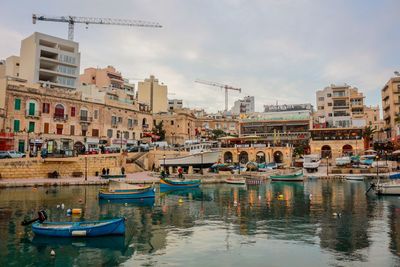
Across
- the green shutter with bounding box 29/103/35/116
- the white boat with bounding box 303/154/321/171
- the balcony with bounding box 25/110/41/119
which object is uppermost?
the green shutter with bounding box 29/103/35/116

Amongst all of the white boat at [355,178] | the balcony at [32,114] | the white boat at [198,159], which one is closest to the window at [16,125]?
the balcony at [32,114]

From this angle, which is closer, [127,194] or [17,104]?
[127,194]

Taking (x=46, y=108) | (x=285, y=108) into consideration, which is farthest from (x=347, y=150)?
(x=46, y=108)

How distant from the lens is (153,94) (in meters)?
103

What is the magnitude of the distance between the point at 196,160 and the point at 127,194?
25.4 m

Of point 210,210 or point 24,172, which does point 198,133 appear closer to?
point 24,172

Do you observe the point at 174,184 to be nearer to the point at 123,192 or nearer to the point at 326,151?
the point at 123,192

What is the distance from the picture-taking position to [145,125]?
70.8 metres

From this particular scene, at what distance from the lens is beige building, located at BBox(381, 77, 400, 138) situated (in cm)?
7094

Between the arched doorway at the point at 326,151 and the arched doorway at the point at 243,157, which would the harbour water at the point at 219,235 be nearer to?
the arched doorway at the point at 326,151

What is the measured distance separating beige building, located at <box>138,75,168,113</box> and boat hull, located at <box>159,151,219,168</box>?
4637 cm

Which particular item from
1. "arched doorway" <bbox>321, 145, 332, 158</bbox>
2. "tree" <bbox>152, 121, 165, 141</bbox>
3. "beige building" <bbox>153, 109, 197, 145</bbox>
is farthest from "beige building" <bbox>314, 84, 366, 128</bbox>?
"tree" <bbox>152, 121, 165, 141</bbox>

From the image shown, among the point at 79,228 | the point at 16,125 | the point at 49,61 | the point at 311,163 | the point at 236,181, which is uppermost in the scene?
the point at 49,61

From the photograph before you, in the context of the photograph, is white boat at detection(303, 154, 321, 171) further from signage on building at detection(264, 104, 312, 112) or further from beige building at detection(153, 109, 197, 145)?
signage on building at detection(264, 104, 312, 112)
